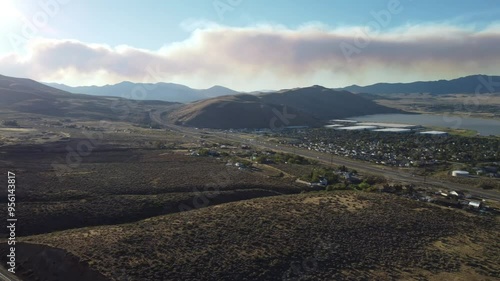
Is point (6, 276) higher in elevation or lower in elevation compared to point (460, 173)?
lower

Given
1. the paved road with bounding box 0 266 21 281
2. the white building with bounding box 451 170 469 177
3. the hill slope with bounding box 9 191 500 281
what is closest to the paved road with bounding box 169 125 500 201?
the white building with bounding box 451 170 469 177

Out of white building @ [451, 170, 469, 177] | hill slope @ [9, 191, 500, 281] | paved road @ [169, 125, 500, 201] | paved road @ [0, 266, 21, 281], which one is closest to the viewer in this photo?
paved road @ [0, 266, 21, 281]

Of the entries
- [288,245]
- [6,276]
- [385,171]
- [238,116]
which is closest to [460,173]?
[385,171]

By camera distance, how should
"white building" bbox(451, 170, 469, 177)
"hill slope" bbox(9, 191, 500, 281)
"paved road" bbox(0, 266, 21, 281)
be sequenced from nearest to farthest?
"paved road" bbox(0, 266, 21, 281) → "hill slope" bbox(9, 191, 500, 281) → "white building" bbox(451, 170, 469, 177)

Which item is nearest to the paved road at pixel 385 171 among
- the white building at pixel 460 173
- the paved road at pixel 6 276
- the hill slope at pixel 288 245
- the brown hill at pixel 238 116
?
the white building at pixel 460 173

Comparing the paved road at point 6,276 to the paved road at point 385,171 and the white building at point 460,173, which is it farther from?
the white building at point 460,173

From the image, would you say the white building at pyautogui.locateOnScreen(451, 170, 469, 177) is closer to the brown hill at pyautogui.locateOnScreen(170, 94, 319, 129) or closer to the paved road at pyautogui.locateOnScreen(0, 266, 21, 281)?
the paved road at pyautogui.locateOnScreen(0, 266, 21, 281)

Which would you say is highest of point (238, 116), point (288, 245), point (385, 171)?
point (238, 116)

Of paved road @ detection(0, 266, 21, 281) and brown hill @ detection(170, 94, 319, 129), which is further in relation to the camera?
brown hill @ detection(170, 94, 319, 129)

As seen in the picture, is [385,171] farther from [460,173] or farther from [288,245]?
[288,245]

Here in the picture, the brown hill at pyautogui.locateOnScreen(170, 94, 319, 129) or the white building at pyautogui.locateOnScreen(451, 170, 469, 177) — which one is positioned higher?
the brown hill at pyautogui.locateOnScreen(170, 94, 319, 129)
